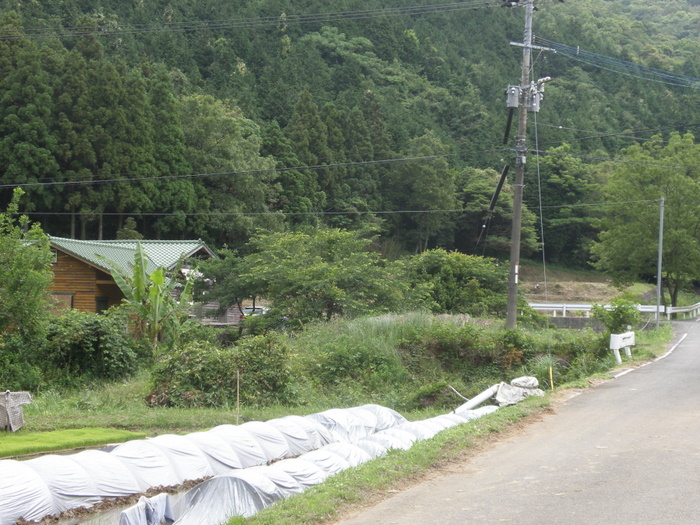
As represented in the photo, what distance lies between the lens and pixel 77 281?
29844 mm

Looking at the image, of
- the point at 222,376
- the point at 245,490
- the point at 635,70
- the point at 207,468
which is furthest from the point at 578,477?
the point at 635,70

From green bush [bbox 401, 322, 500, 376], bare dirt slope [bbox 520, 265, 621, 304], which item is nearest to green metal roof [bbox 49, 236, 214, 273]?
green bush [bbox 401, 322, 500, 376]

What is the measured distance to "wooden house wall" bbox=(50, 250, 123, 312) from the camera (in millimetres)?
29766

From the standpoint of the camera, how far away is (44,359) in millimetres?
20281

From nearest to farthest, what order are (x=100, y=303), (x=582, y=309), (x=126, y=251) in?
1. (x=100, y=303)
2. (x=126, y=251)
3. (x=582, y=309)

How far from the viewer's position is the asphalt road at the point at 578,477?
21.8 feet

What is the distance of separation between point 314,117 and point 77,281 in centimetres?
3388

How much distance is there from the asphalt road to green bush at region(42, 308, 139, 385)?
13.0m

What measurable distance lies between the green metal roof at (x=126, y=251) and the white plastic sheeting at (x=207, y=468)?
16771mm

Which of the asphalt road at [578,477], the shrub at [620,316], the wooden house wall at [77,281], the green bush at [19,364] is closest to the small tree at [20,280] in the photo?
the green bush at [19,364]

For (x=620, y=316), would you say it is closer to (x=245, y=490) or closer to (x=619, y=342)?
(x=619, y=342)

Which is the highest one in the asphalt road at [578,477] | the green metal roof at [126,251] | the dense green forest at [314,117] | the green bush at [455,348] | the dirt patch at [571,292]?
the dense green forest at [314,117]

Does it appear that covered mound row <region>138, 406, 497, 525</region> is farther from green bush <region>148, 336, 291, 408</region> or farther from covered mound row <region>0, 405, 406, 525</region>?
green bush <region>148, 336, 291, 408</region>

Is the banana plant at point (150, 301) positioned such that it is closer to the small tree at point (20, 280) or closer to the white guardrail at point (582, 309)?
the small tree at point (20, 280)
